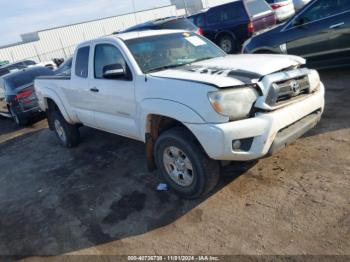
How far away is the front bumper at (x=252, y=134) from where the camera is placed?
3487mm

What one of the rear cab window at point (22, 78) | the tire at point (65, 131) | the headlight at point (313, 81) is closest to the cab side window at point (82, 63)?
the tire at point (65, 131)

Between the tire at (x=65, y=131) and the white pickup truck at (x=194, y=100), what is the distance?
1457 mm

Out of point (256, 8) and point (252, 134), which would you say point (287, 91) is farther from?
point (256, 8)

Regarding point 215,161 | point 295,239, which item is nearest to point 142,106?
point 215,161

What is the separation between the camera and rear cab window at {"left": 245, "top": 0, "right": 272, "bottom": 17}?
12.6 meters

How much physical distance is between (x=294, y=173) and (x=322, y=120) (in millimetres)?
1637

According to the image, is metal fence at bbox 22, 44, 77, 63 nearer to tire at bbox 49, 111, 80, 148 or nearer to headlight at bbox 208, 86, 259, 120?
tire at bbox 49, 111, 80, 148

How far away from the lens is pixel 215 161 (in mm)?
3854

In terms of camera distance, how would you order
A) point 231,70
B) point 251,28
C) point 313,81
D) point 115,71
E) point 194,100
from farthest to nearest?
point 251,28
point 115,71
point 313,81
point 231,70
point 194,100

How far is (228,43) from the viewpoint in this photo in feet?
43.8

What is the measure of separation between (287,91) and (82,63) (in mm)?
3223

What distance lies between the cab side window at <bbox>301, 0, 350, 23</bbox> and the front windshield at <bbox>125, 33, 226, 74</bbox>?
9.89 feet

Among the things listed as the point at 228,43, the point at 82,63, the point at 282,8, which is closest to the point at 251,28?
the point at 228,43

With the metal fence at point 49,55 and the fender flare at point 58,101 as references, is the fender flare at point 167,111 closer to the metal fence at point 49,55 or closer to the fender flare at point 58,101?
the fender flare at point 58,101
